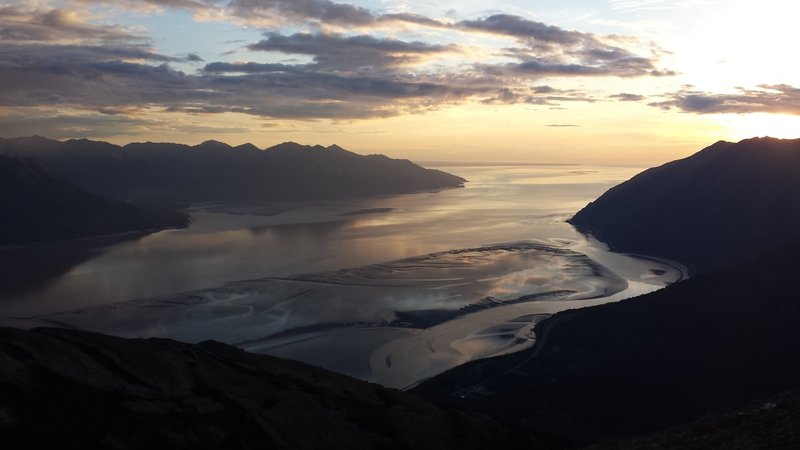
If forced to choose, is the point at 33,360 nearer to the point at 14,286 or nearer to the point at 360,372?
the point at 360,372

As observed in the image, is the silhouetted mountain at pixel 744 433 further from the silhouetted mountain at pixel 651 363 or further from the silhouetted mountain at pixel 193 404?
the silhouetted mountain at pixel 651 363

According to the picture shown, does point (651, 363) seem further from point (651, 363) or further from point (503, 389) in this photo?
point (503, 389)

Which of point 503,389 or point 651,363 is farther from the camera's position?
point 651,363

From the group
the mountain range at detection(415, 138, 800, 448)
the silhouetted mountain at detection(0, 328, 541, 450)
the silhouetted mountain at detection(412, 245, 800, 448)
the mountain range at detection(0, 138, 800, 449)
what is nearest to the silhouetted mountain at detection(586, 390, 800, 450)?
the mountain range at detection(0, 138, 800, 449)

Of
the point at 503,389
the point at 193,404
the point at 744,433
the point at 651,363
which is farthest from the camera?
the point at 651,363

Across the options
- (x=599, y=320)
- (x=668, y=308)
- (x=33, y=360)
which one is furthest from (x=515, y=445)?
(x=668, y=308)

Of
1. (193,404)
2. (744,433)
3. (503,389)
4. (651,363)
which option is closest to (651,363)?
(651,363)
